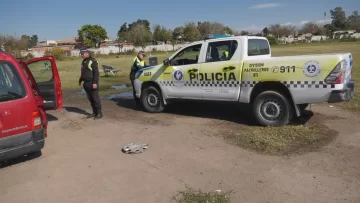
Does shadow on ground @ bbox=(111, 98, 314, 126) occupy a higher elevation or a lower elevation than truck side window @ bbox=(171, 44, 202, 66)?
lower

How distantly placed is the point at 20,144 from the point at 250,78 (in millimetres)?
4356

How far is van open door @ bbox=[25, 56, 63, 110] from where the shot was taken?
7297 millimetres

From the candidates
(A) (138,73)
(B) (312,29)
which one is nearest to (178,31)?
(B) (312,29)

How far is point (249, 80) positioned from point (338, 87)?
1678 mm

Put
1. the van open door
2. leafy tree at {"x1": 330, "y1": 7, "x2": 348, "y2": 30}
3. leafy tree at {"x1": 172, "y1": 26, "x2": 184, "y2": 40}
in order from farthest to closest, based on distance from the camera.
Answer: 1. leafy tree at {"x1": 330, "y1": 7, "x2": 348, "y2": 30}
2. leafy tree at {"x1": 172, "y1": 26, "x2": 184, "y2": 40}
3. the van open door

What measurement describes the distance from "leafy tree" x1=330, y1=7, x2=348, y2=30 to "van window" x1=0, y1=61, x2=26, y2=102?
4853 inches

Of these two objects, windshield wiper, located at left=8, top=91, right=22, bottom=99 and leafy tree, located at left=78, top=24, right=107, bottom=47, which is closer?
windshield wiper, located at left=8, top=91, right=22, bottom=99

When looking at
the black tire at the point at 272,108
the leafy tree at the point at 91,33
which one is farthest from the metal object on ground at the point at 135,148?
the leafy tree at the point at 91,33

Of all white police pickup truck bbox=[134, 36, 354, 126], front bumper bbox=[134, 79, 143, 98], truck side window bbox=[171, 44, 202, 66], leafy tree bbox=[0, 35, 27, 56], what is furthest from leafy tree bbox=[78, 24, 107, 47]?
truck side window bbox=[171, 44, 202, 66]

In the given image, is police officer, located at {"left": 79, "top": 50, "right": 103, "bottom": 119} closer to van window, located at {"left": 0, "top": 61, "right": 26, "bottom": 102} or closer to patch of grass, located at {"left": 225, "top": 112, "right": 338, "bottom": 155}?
van window, located at {"left": 0, "top": 61, "right": 26, "bottom": 102}

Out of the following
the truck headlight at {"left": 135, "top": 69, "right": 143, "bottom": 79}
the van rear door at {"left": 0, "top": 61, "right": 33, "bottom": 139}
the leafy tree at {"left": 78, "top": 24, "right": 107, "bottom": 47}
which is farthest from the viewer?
the leafy tree at {"left": 78, "top": 24, "right": 107, "bottom": 47}

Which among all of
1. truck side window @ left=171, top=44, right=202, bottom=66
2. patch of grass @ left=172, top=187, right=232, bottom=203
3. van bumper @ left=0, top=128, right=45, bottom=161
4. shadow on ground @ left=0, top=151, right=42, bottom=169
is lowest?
shadow on ground @ left=0, top=151, right=42, bottom=169

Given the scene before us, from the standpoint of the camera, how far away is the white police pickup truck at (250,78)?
5875mm

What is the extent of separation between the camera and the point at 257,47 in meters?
7.41
